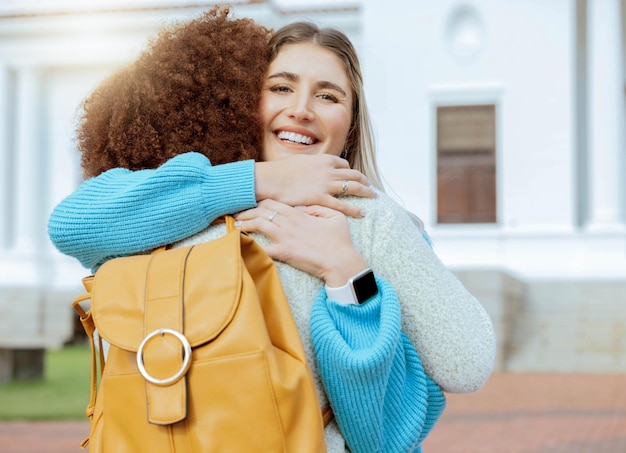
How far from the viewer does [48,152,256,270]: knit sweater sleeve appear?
5.83ft

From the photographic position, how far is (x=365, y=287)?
1.72 metres

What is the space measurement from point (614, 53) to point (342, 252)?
1671cm

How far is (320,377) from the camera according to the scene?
172 centimetres

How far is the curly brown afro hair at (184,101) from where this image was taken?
1886 millimetres

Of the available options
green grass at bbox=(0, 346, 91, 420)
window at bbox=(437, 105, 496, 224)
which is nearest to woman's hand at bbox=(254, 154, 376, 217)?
green grass at bbox=(0, 346, 91, 420)

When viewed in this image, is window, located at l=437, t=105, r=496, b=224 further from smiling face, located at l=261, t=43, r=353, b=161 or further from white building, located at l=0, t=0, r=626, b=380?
smiling face, located at l=261, t=43, r=353, b=161

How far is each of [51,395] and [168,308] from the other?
1122 centimetres

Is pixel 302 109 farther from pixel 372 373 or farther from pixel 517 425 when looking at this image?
pixel 517 425

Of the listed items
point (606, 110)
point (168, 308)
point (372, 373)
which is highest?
point (606, 110)

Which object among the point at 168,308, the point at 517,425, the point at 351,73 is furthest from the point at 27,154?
the point at 168,308

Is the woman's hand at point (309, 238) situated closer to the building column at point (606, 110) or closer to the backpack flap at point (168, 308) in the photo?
the backpack flap at point (168, 308)

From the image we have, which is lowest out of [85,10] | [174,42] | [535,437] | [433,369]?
[535,437]

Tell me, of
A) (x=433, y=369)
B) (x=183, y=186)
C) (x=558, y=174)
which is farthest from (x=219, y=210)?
(x=558, y=174)

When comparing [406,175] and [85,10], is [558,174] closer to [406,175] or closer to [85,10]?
[406,175]
